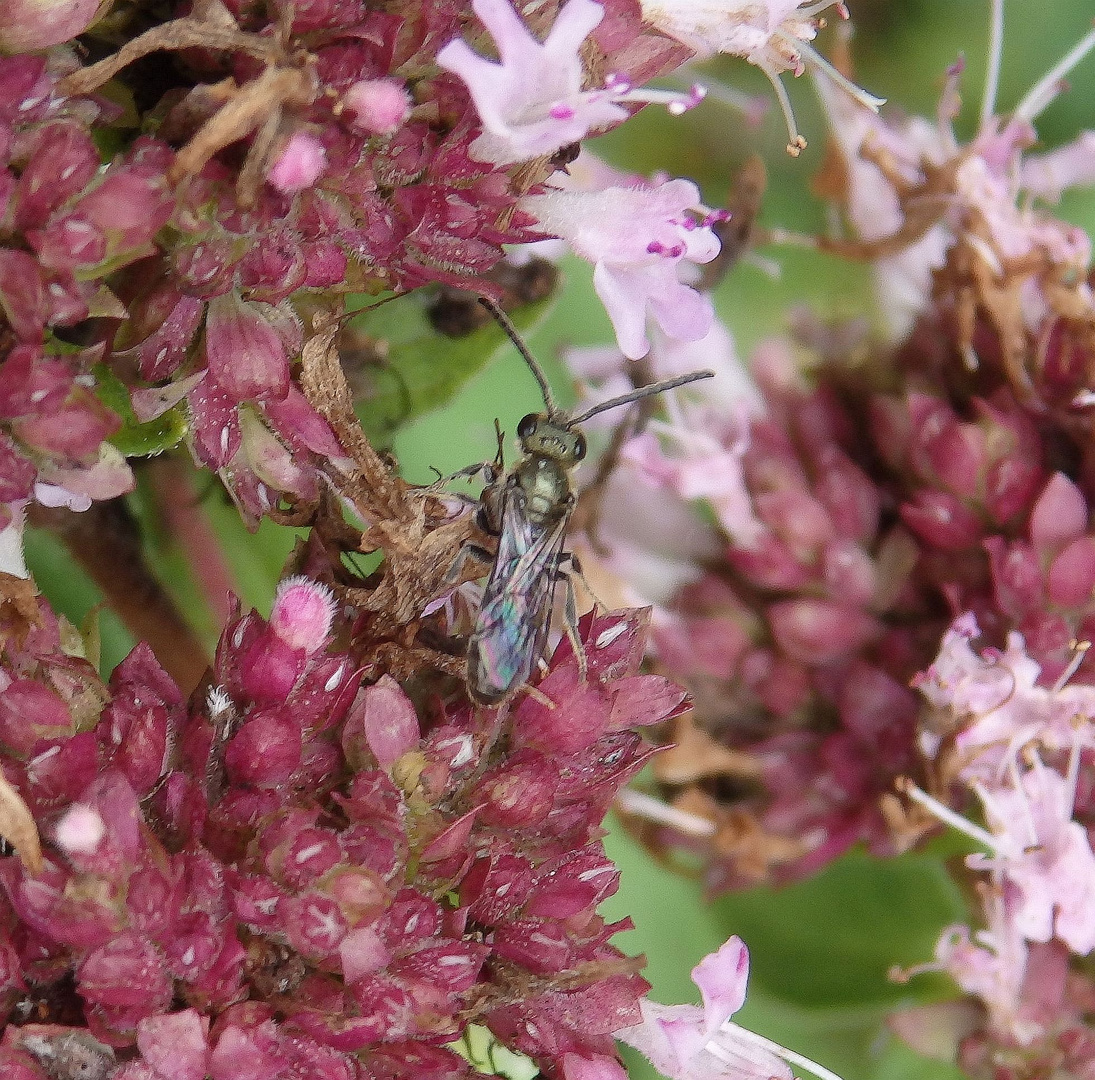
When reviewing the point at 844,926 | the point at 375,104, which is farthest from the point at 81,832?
the point at 844,926

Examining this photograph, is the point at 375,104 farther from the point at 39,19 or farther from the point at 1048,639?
the point at 1048,639

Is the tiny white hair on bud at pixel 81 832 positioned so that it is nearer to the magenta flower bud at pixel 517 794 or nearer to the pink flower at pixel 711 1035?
the magenta flower bud at pixel 517 794

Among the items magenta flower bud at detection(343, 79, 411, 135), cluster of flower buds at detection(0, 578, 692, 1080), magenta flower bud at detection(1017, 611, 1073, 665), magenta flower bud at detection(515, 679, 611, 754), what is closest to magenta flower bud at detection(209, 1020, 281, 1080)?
cluster of flower buds at detection(0, 578, 692, 1080)

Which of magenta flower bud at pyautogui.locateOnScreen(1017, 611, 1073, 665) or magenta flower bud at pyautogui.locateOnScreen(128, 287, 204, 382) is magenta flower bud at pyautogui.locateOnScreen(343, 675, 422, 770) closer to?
magenta flower bud at pyautogui.locateOnScreen(128, 287, 204, 382)

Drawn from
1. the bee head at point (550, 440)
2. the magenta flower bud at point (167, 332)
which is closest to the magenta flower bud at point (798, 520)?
the bee head at point (550, 440)

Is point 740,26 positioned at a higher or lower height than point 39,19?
lower

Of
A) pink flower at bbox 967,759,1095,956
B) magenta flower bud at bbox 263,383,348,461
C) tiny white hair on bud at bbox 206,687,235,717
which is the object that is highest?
magenta flower bud at bbox 263,383,348,461
